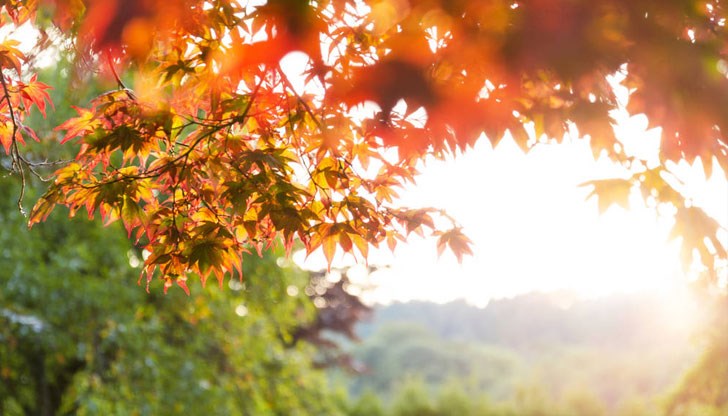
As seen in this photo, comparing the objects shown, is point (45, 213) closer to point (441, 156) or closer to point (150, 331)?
point (441, 156)

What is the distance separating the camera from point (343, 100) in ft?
4.79

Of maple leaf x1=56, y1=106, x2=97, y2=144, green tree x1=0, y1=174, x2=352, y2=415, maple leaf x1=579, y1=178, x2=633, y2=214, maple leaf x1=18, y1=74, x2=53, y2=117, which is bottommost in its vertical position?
maple leaf x1=579, y1=178, x2=633, y2=214

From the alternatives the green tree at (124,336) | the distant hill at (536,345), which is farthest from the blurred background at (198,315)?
→ the distant hill at (536,345)

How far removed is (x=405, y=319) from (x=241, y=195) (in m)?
37.6

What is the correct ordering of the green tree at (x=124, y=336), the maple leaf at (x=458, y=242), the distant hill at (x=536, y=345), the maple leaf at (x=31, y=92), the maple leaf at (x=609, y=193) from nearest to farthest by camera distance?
1. the maple leaf at (x=609, y=193)
2. the maple leaf at (x=458, y=242)
3. the maple leaf at (x=31, y=92)
4. the green tree at (x=124, y=336)
5. the distant hill at (x=536, y=345)

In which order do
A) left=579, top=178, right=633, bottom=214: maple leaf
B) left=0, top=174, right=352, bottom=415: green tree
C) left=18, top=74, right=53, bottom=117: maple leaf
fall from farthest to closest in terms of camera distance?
1. left=0, top=174, right=352, bottom=415: green tree
2. left=18, top=74, right=53, bottom=117: maple leaf
3. left=579, top=178, right=633, bottom=214: maple leaf

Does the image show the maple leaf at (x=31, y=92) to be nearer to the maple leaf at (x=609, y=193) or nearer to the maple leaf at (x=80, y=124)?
the maple leaf at (x=80, y=124)

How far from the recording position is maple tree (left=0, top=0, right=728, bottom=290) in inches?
45.4

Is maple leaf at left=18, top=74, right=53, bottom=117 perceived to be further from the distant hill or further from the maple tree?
the distant hill

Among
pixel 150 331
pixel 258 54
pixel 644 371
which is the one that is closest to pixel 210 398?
pixel 150 331

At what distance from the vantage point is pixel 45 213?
1.98 m

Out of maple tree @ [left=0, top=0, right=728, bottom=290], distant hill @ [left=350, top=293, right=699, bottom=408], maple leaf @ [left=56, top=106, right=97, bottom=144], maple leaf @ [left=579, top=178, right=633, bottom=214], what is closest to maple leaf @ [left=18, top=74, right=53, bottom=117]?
maple tree @ [left=0, top=0, right=728, bottom=290]

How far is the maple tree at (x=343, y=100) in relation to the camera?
45.4 inches

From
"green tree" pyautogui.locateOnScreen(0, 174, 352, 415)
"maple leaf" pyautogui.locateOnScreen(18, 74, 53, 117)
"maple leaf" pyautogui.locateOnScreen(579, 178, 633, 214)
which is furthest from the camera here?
"green tree" pyautogui.locateOnScreen(0, 174, 352, 415)
